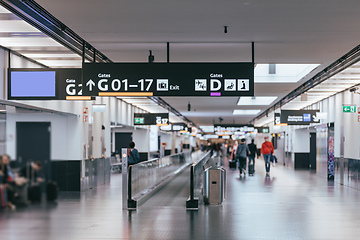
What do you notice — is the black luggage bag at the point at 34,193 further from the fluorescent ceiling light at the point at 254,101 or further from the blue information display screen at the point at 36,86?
the fluorescent ceiling light at the point at 254,101

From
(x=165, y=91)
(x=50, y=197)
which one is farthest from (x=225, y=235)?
(x=50, y=197)

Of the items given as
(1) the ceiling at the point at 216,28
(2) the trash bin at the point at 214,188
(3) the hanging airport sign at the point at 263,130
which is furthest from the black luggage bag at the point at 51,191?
(3) the hanging airport sign at the point at 263,130

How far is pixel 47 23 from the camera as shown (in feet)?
27.0

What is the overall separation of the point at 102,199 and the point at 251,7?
807 centimetres

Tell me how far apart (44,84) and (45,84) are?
0.06ft

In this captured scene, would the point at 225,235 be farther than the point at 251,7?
Yes

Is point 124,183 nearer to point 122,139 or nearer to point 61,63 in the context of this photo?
point 61,63

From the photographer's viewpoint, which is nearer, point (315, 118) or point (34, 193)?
point (34, 193)

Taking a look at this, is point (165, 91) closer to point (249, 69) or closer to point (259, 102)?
point (249, 69)

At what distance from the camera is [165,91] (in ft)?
31.0

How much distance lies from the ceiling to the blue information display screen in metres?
1.13

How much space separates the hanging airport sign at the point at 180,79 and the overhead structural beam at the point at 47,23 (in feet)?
2.11

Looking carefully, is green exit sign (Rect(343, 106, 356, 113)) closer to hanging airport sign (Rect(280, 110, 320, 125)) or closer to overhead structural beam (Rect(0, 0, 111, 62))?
hanging airport sign (Rect(280, 110, 320, 125))

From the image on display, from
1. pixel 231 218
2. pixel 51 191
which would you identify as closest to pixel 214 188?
pixel 231 218
